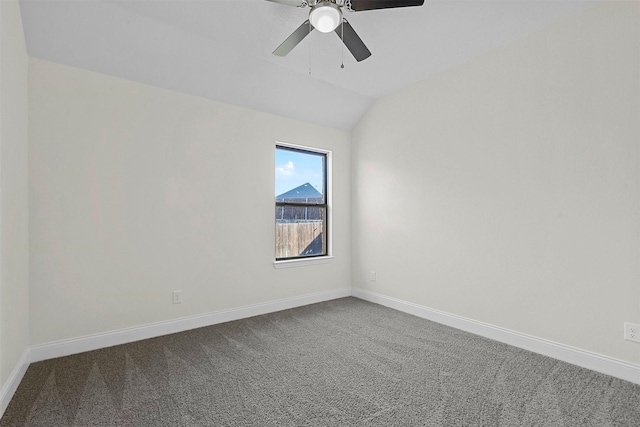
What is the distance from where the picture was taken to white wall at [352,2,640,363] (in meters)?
2.17

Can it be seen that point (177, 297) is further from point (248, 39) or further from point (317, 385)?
point (248, 39)

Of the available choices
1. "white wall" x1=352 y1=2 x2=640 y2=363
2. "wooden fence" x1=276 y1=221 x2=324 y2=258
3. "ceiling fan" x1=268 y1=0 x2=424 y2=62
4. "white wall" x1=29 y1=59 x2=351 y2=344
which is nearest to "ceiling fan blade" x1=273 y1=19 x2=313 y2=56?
"ceiling fan" x1=268 y1=0 x2=424 y2=62

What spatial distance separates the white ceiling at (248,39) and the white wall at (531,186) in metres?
0.32

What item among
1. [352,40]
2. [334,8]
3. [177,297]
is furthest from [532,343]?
[177,297]

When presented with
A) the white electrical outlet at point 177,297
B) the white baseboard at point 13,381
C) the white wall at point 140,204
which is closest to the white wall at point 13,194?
the white baseboard at point 13,381

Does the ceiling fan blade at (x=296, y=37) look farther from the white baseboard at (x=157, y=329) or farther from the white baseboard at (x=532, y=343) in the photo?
the white baseboard at (x=532, y=343)

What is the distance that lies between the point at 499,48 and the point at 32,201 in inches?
159

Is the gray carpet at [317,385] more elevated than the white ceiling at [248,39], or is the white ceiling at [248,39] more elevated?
the white ceiling at [248,39]

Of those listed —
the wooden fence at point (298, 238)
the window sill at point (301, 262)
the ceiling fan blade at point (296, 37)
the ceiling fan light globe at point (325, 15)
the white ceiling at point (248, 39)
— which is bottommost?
the window sill at point (301, 262)

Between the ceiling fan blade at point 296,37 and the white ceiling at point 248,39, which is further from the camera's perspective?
the white ceiling at point 248,39

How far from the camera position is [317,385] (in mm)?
2078

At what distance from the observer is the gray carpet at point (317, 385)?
1741mm

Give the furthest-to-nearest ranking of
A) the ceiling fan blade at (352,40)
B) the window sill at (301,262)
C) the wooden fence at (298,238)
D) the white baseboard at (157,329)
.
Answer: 1. the wooden fence at (298,238)
2. the window sill at (301,262)
3. the white baseboard at (157,329)
4. the ceiling fan blade at (352,40)

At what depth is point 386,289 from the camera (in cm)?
388
